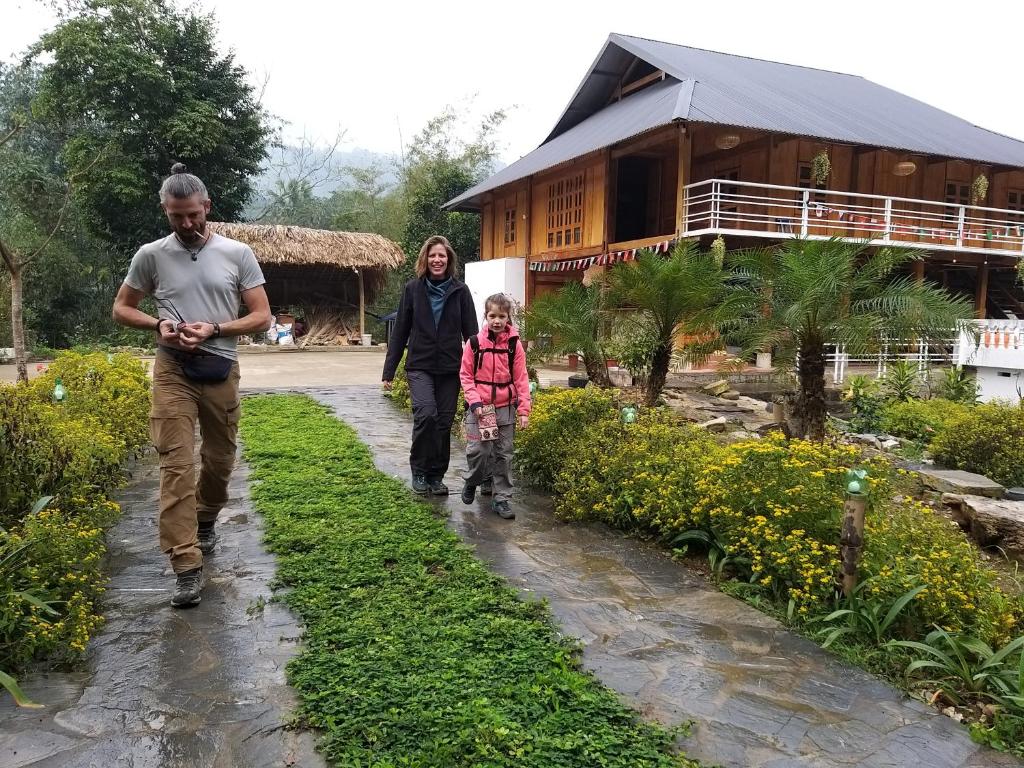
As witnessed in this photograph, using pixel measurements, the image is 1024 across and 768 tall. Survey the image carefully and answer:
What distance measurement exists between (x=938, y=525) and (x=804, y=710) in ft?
5.10

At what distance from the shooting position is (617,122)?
1585cm

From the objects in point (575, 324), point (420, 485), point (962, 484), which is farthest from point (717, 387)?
point (420, 485)

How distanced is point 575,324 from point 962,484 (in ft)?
13.4

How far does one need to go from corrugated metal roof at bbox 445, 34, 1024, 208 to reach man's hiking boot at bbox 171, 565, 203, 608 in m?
11.7

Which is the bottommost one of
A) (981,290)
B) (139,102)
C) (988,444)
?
(988,444)

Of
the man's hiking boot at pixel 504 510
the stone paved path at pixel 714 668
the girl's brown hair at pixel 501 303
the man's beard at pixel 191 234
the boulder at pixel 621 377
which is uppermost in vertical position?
the man's beard at pixel 191 234

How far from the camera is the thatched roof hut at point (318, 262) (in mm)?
19906

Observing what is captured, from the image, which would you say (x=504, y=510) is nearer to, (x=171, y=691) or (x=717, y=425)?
(x=171, y=691)

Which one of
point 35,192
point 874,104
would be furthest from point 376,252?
point 874,104

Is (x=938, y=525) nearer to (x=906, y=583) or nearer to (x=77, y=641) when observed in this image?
(x=906, y=583)

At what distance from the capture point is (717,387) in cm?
1197

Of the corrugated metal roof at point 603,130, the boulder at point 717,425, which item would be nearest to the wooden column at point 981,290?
the corrugated metal roof at point 603,130

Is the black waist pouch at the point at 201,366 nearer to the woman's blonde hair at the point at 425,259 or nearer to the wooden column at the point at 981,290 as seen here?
the woman's blonde hair at the point at 425,259

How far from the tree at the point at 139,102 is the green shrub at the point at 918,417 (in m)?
19.9
